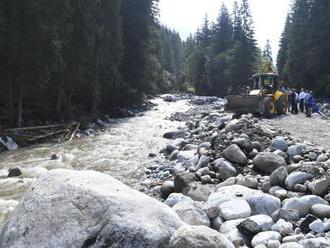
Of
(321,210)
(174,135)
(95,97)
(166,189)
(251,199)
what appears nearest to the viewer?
(321,210)

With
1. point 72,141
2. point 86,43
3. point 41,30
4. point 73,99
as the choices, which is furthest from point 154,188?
point 73,99

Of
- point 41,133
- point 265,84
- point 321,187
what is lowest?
point 41,133

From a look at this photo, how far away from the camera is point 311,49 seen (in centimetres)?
5253

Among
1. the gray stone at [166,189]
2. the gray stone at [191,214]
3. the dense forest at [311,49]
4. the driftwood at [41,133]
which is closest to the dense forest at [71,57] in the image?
the driftwood at [41,133]

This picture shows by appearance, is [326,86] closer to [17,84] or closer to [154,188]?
[17,84]

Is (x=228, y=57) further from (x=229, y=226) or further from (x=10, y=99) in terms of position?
(x=229, y=226)

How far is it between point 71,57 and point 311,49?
32755 millimetres

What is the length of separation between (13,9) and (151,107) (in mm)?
29121

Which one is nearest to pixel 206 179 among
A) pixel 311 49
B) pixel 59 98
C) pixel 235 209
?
pixel 235 209

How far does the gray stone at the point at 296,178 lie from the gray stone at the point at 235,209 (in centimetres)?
160

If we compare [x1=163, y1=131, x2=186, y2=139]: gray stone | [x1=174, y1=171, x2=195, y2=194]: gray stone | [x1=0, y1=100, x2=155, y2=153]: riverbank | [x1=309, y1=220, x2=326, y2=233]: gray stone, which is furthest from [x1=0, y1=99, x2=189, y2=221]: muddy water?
[x1=309, y1=220, x2=326, y2=233]: gray stone

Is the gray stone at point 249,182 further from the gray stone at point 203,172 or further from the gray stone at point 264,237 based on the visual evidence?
the gray stone at point 264,237

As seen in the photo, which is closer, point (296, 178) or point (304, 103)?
point (296, 178)

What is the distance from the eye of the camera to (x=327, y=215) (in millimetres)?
7535
